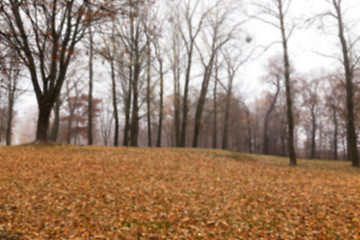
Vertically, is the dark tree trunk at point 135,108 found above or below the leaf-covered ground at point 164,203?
above

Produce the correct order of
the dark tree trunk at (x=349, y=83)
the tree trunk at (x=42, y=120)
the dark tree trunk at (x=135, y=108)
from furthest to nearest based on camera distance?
the dark tree trunk at (x=135, y=108), the dark tree trunk at (x=349, y=83), the tree trunk at (x=42, y=120)

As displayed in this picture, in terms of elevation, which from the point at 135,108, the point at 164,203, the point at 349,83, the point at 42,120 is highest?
the point at 349,83

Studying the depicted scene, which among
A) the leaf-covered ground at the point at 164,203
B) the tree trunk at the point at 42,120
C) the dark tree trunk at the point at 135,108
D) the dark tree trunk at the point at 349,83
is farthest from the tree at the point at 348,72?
the tree trunk at the point at 42,120

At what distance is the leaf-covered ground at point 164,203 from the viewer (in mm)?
5316

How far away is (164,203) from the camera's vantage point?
669 cm

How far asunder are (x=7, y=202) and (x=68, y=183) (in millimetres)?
1803

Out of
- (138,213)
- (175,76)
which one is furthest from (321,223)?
(175,76)

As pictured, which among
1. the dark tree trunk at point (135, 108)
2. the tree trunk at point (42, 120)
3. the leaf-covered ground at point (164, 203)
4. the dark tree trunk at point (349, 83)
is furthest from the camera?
the dark tree trunk at point (135, 108)

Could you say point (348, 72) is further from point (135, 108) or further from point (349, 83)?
point (135, 108)

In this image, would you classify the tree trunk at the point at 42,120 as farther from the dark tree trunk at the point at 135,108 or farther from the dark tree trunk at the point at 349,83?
the dark tree trunk at the point at 349,83

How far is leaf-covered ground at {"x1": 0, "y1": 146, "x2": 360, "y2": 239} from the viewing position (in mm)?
5316

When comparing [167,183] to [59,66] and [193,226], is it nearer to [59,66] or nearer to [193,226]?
[193,226]

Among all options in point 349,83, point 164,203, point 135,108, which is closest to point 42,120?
point 135,108

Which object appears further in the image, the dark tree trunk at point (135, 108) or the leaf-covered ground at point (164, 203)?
the dark tree trunk at point (135, 108)
